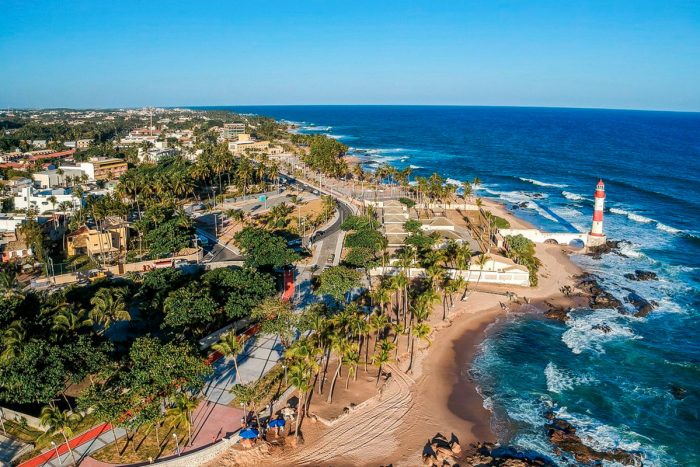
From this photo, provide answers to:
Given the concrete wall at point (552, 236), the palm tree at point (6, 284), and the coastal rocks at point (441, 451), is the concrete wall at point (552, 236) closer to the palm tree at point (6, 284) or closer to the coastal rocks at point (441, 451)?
the coastal rocks at point (441, 451)

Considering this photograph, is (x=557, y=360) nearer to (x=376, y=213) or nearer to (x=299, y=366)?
(x=299, y=366)

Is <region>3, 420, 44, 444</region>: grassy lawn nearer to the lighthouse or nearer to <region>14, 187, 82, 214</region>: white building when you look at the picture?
<region>14, 187, 82, 214</region>: white building

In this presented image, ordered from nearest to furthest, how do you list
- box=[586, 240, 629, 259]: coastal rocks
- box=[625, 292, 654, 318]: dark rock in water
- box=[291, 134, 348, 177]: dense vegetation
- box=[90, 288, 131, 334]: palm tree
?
box=[90, 288, 131, 334]: palm tree, box=[625, 292, 654, 318]: dark rock in water, box=[586, 240, 629, 259]: coastal rocks, box=[291, 134, 348, 177]: dense vegetation

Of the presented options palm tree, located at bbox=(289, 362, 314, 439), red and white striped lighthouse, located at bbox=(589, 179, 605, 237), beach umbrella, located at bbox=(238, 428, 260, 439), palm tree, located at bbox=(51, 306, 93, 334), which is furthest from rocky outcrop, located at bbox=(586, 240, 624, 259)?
palm tree, located at bbox=(51, 306, 93, 334)

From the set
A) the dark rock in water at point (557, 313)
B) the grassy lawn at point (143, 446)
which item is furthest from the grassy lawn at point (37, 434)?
the dark rock in water at point (557, 313)

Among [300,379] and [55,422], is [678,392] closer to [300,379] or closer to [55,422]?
[300,379]

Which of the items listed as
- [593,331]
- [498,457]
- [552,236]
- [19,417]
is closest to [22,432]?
[19,417]
